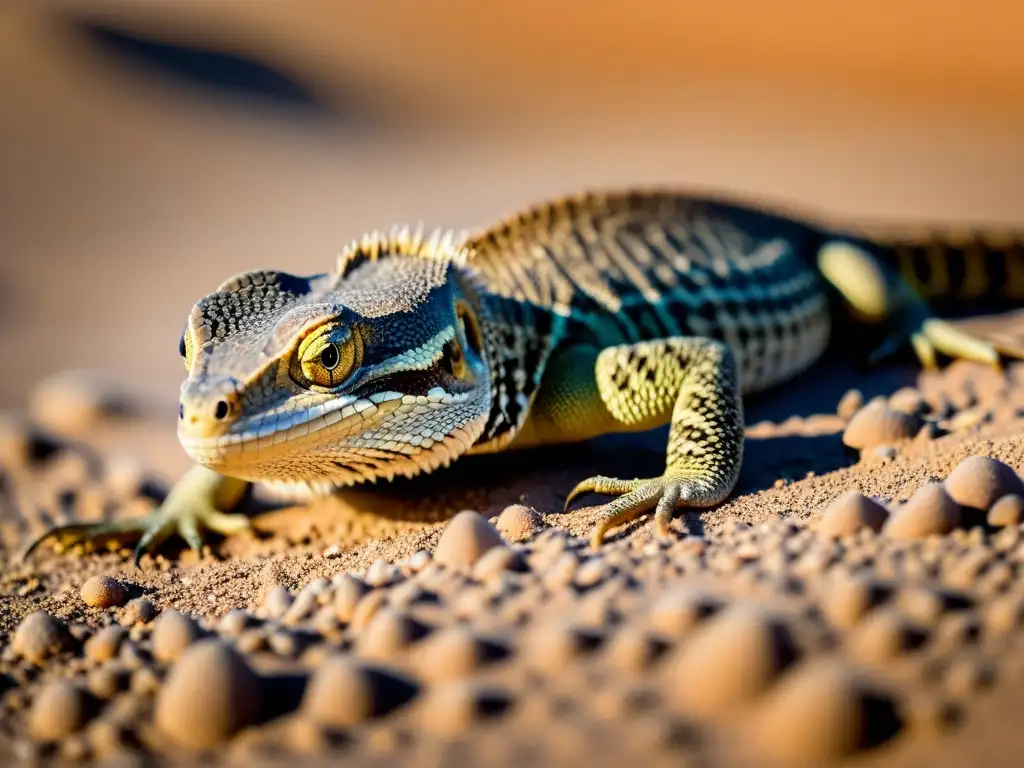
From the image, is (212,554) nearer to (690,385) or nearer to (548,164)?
(690,385)

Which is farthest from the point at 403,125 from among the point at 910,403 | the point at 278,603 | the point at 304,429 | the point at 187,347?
the point at 278,603

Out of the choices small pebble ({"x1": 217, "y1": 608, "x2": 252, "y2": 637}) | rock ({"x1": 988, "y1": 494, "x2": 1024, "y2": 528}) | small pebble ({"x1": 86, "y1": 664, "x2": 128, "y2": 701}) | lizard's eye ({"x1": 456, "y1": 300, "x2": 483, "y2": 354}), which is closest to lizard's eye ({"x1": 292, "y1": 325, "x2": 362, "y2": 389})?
lizard's eye ({"x1": 456, "y1": 300, "x2": 483, "y2": 354})

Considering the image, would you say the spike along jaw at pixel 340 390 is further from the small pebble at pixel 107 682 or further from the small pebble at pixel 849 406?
the small pebble at pixel 849 406

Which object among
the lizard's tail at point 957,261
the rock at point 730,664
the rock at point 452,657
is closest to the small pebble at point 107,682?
the rock at point 452,657

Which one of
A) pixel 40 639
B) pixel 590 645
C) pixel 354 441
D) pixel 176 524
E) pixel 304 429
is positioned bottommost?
pixel 176 524

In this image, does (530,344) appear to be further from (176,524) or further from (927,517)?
(927,517)
